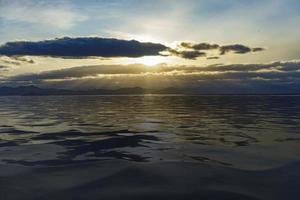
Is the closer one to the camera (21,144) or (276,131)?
(21,144)

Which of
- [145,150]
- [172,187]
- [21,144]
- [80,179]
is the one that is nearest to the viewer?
[172,187]

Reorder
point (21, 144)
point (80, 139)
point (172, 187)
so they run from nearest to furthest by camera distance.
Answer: point (172, 187), point (21, 144), point (80, 139)

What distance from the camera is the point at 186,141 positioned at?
83.9 feet

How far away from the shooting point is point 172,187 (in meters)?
13.8

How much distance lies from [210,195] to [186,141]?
12810mm

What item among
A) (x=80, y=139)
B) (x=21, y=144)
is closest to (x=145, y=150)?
(x=80, y=139)

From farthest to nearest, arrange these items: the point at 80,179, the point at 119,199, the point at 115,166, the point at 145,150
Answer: the point at 145,150 → the point at 115,166 → the point at 80,179 → the point at 119,199

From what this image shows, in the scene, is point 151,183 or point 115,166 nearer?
point 151,183

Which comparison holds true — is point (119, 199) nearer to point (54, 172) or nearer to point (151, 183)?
point (151, 183)

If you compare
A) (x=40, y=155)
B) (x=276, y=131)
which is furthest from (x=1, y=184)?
(x=276, y=131)

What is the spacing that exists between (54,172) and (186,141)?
11.3m

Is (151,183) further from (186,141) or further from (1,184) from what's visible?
(186,141)

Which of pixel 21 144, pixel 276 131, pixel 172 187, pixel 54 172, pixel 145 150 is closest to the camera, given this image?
pixel 172 187

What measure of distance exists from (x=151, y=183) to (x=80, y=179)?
111 inches
